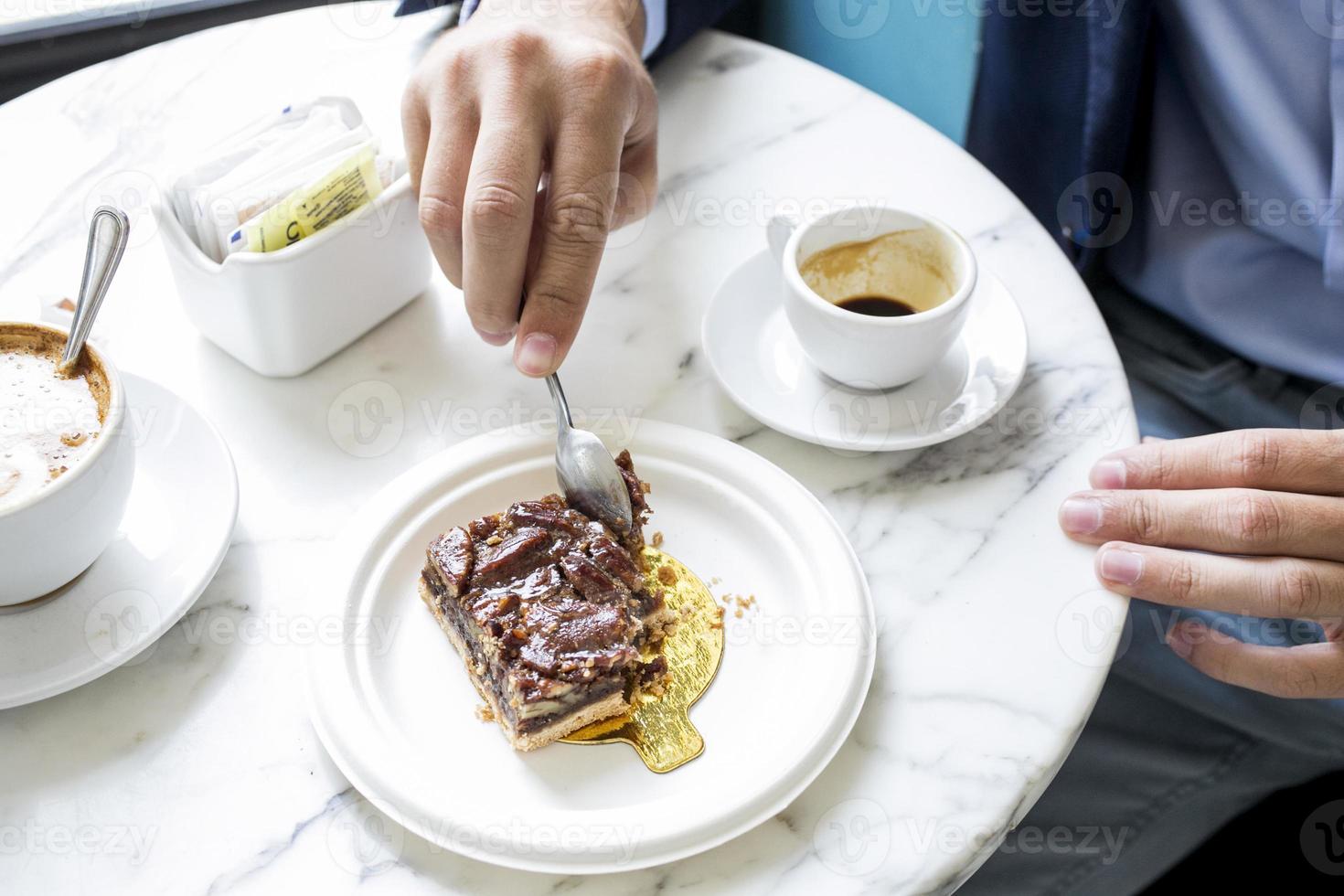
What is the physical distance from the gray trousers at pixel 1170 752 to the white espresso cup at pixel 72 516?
1.15 m

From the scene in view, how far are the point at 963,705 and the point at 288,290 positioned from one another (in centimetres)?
91

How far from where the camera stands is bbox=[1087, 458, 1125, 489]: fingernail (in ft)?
4.03

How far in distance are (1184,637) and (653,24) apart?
1.23 meters

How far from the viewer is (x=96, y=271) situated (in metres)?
1.12

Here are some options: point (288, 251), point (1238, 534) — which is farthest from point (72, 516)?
point (1238, 534)

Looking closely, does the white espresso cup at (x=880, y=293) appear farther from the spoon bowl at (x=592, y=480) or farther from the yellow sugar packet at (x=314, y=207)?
the yellow sugar packet at (x=314, y=207)

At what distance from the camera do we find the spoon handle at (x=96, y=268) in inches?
42.7

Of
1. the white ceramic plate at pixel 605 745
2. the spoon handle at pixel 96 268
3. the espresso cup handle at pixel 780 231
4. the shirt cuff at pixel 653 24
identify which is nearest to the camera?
the white ceramic plate at pixel 605 745

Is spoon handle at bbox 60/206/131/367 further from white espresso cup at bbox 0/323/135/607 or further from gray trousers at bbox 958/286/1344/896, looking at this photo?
gray trousers at bbox 958/286/1344/896

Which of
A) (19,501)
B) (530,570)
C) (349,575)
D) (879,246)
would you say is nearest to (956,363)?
(879,246)

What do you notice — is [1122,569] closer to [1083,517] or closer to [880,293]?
[1083,517]

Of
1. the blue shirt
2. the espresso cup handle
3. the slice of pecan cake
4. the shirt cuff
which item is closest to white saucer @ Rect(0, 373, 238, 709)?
the slice of pecan cake

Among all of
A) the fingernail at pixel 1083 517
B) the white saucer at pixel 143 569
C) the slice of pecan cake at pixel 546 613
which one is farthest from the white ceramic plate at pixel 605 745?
the fingernail at pixel 1083 517

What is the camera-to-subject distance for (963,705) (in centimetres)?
104
